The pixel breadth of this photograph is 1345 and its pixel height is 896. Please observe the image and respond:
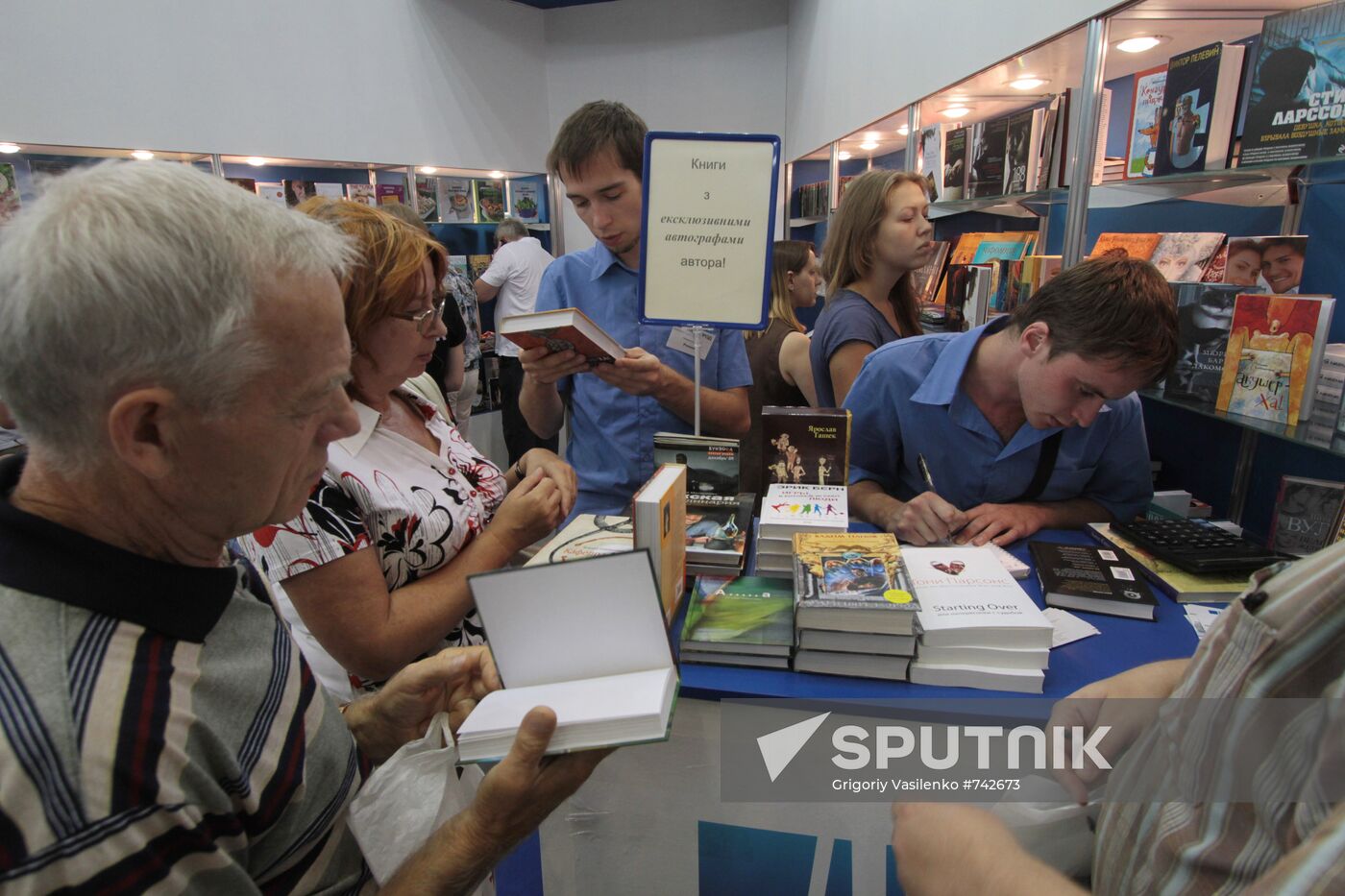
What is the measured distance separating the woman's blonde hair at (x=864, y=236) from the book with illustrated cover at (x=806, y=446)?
134 centimetres

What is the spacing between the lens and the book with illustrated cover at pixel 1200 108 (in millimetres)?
1913

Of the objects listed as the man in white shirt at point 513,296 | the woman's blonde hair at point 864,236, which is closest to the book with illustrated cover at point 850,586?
the woman's blonde hair at point 864,236

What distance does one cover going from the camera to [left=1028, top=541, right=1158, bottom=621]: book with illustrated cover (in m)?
1.54

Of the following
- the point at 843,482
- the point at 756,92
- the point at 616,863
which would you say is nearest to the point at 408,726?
the point at 616,863

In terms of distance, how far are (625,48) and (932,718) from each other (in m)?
8.71

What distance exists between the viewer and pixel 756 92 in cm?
827

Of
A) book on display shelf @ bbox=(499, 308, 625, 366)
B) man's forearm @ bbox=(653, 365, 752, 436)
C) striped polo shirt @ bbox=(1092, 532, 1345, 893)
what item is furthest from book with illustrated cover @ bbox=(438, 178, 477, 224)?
striped polo shirt @ bbox=(1092, 532, 1345, 893)

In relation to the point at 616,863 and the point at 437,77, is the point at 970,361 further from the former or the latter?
the point at 437,77

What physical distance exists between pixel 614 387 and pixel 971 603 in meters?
1.32

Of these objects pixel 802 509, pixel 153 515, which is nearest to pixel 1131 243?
pixel 802 509

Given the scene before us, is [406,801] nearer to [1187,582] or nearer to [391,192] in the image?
[1187,582]

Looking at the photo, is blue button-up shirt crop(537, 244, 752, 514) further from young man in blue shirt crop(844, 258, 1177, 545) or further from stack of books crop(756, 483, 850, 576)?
stack of books crop(756, 483, 850, 576)

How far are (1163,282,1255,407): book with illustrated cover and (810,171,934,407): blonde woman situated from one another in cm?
101

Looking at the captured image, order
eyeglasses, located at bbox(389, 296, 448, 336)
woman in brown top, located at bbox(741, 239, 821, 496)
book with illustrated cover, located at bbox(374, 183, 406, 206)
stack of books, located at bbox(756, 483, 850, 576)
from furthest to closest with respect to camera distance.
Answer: book with illustrated cover, located at bbox(374, 183, 406, 206) → woman in brown top, located at bbox(741, 239, 821, 496) → stack of books, located at bbox(756, 483, 850, 576) → eyeglasses, located at bbox(389, 296, 448, 336)
